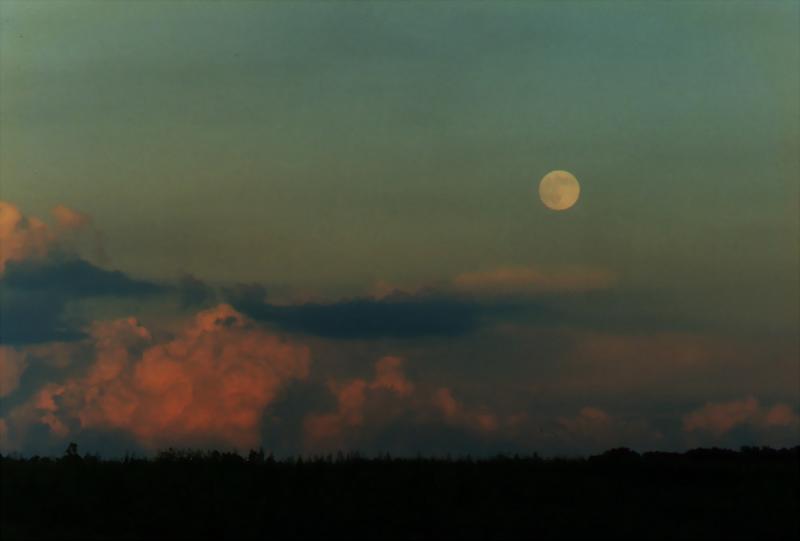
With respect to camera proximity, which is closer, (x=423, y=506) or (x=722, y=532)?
(x=722, y=532)

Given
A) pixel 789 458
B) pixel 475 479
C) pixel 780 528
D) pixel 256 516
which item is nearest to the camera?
pixel 780 528

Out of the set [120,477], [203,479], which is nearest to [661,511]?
[203,479]

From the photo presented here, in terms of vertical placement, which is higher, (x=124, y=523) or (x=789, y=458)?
(x=789, y=458)

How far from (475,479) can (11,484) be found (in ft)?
53.5

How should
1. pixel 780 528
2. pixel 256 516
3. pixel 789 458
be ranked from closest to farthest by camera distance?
1. pixel 780 528
2. pixel 256 516
3. pixel 789 458

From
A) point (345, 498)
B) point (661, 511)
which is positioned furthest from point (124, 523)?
point (661, 511)

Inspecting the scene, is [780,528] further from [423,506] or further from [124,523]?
[124,523]

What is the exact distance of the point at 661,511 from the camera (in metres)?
37.0

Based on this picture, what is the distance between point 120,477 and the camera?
1671 inches

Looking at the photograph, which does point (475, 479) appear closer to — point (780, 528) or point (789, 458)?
point (780, 528)

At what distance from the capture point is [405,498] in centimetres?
3853

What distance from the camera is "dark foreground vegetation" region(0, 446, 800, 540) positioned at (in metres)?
35.9

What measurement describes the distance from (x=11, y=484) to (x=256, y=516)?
10300mm

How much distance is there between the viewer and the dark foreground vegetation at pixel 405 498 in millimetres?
35906
